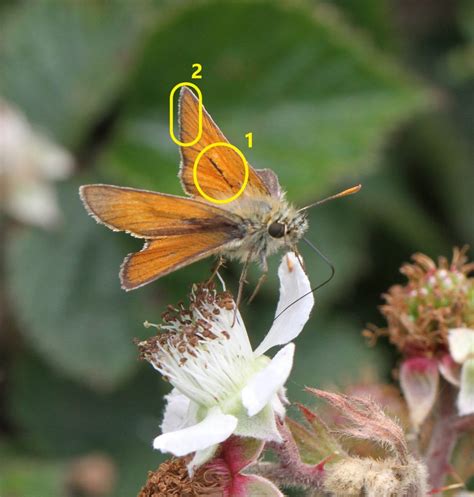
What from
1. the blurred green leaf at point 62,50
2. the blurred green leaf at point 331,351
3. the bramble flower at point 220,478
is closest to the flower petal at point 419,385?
the bramble flower at point 220,478

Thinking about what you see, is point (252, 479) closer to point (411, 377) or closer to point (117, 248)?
point (411, 377)

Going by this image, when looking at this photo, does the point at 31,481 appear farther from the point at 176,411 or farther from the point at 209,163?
the point at 209,163

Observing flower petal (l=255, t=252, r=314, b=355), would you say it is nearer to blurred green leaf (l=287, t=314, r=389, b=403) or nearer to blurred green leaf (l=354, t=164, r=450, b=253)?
blurred green leaf (l=287, t=314, r=389, b=403)

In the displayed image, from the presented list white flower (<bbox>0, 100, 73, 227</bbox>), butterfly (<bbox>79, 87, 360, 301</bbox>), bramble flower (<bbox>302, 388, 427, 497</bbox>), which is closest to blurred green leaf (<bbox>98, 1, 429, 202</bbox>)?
white flower (<bbox>0, 100, 73, 227</bbox>)

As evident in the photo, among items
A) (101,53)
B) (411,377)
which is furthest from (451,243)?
(411,377)

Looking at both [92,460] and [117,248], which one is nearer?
[92,460]

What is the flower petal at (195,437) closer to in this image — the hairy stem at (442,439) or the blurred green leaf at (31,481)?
the hairy stem at (442,439)
